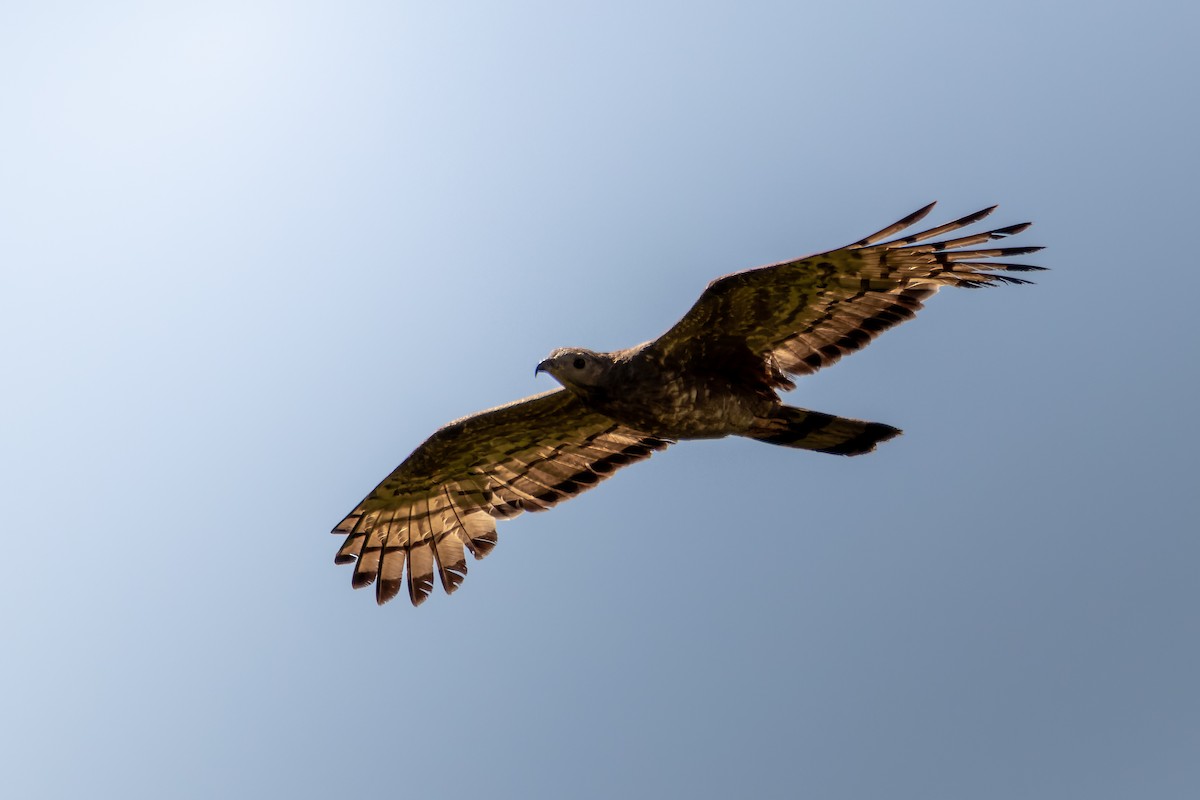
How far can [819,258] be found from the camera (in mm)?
11758

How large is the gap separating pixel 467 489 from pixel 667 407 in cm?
277

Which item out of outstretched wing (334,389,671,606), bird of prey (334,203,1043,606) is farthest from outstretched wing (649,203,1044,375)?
outstretched wing (334,389,671,606)

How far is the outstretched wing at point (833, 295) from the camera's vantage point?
11.6 metres

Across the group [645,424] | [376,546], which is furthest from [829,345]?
[376,546]

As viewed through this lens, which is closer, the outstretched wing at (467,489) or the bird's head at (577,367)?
the bird's head at (577,367)

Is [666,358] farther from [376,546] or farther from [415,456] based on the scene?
[376,546]

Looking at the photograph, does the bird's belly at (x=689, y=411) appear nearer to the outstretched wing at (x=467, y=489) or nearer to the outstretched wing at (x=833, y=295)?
the outstretched wing at (x=833, y=295)

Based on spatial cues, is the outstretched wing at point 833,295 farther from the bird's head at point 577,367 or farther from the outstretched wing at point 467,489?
the outstretched wing at point 467,489

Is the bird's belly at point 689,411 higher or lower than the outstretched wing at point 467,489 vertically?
lower

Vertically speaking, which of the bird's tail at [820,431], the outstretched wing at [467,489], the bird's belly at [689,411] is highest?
the outstretched wing at [467,489]

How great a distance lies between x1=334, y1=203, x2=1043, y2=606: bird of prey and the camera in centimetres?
1187

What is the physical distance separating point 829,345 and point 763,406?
79 cm

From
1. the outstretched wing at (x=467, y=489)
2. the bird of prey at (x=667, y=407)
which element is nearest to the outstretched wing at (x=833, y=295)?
the bird of prey at (x=667, y=407)

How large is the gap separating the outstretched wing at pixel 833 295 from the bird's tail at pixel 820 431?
0.43 metres
